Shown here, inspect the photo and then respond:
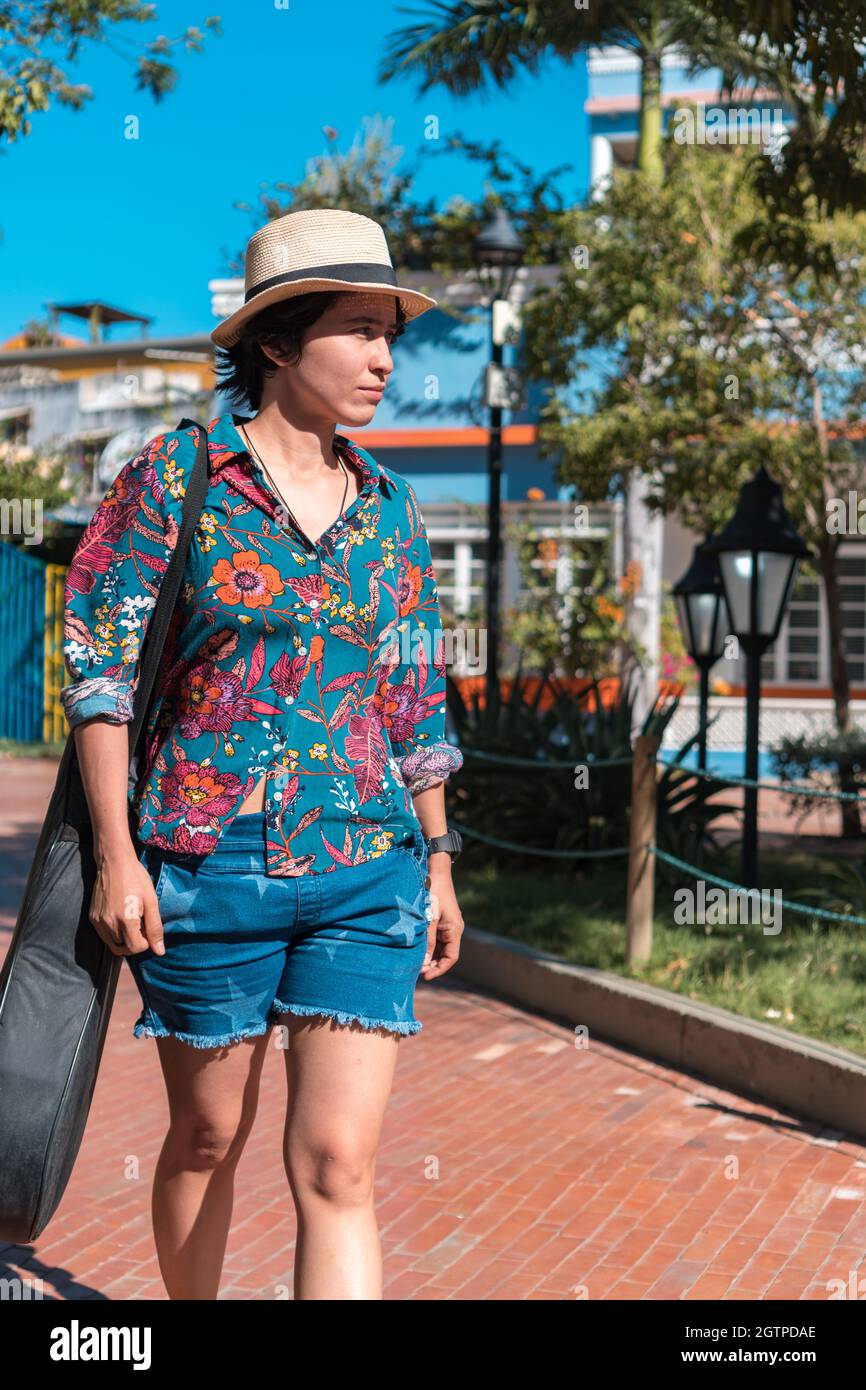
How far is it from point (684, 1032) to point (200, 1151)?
3.54 m

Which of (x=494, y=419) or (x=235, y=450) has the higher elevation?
(x=494, y=419)

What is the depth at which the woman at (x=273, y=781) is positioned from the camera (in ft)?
8.25

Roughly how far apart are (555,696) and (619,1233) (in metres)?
5.88

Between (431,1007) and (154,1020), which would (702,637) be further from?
(154,1020)

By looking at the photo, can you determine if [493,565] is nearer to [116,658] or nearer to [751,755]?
[751,755]

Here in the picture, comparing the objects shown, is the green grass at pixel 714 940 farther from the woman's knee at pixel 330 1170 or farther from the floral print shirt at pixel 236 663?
the floral print shirt at pixel 236 663

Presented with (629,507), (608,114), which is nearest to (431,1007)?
(629,507)

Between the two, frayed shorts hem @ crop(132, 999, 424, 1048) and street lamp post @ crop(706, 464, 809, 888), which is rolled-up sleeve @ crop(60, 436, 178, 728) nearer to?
frayed shorts hem @ crop(132, 999, 424, 1048)

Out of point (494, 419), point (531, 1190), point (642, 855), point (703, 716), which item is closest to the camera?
point (531, 1190)

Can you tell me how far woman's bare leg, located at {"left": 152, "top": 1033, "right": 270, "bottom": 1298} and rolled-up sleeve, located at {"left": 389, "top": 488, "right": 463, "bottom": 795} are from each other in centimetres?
55

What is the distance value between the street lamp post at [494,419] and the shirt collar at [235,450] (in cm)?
739

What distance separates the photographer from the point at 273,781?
2.53m

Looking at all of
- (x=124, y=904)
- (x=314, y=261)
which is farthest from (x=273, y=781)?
(x=314, y=261)

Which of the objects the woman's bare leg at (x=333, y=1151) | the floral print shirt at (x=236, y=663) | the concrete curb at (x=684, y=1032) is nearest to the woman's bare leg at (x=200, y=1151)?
the woman's bare leg at (x=333, y=1151)
